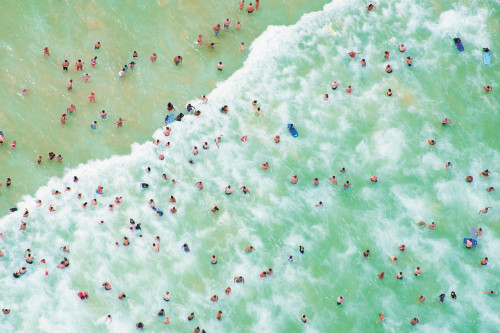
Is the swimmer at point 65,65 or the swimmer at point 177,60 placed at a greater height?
the swimmer at point 65,65

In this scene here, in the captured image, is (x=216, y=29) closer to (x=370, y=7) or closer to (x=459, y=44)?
(x=370, y=7)

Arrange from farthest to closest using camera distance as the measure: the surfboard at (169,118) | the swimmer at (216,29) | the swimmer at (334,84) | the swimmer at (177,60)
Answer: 1. the swimmer at (216,29)
2. the swimmer at (334,84)
3. the swimmer at (177,60)
4. the surfboard at (169,118)

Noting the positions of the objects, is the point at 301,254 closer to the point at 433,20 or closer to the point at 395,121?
the point at 395,121

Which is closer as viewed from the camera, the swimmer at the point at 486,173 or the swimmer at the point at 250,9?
the swimmer at the point at 486,173

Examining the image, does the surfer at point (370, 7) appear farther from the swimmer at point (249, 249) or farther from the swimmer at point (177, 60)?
the swimmer at point (249, 249)

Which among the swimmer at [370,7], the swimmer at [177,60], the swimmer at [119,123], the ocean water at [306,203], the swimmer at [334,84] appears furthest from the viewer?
the swimmer at [370,7]

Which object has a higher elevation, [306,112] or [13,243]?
[306,112]

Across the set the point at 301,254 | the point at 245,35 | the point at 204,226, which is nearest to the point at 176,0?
the point at 245,35

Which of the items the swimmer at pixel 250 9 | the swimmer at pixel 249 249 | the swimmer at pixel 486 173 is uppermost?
the swimmer at pixel 250 9

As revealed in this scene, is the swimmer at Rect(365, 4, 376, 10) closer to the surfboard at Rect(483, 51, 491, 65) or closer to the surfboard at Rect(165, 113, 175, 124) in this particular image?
the surfboard at Rect(483, 51, 491, 65)

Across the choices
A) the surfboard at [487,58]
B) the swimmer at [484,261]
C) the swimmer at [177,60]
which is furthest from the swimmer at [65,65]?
the swimmer at [484,261]
